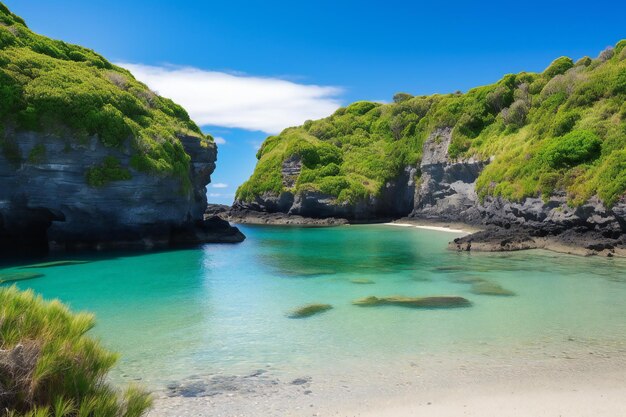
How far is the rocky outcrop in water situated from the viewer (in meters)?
28.1

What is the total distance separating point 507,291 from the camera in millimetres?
18094

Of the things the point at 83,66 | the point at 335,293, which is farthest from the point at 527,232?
the point at 83,66

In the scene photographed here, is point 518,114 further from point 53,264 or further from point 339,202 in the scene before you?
point 53,264

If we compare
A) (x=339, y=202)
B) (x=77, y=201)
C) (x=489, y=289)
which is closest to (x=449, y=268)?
(x=489, y=289)

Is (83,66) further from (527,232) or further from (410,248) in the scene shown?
(527,232)

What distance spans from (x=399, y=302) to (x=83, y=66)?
110ft

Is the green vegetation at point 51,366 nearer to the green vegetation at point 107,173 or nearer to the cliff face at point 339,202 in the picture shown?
the green vegetation at point 107,173

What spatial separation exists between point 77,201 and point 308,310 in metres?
21.3

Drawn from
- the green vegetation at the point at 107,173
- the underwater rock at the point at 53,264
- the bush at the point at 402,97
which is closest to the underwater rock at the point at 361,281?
the underwater rock at the point at 53,264

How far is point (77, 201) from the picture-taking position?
29.5 meters

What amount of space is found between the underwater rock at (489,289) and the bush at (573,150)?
19.5 metres

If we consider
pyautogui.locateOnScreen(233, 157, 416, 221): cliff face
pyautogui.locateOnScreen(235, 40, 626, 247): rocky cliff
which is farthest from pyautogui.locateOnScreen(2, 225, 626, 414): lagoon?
pyautogui.locateOnScreen(233, 157, 416, 221): cliff face

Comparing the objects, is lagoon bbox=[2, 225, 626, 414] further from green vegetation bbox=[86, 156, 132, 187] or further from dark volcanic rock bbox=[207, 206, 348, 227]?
dark volcanic rock bbox=[207, 206, 348, 227]

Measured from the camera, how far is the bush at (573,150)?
3316cm
